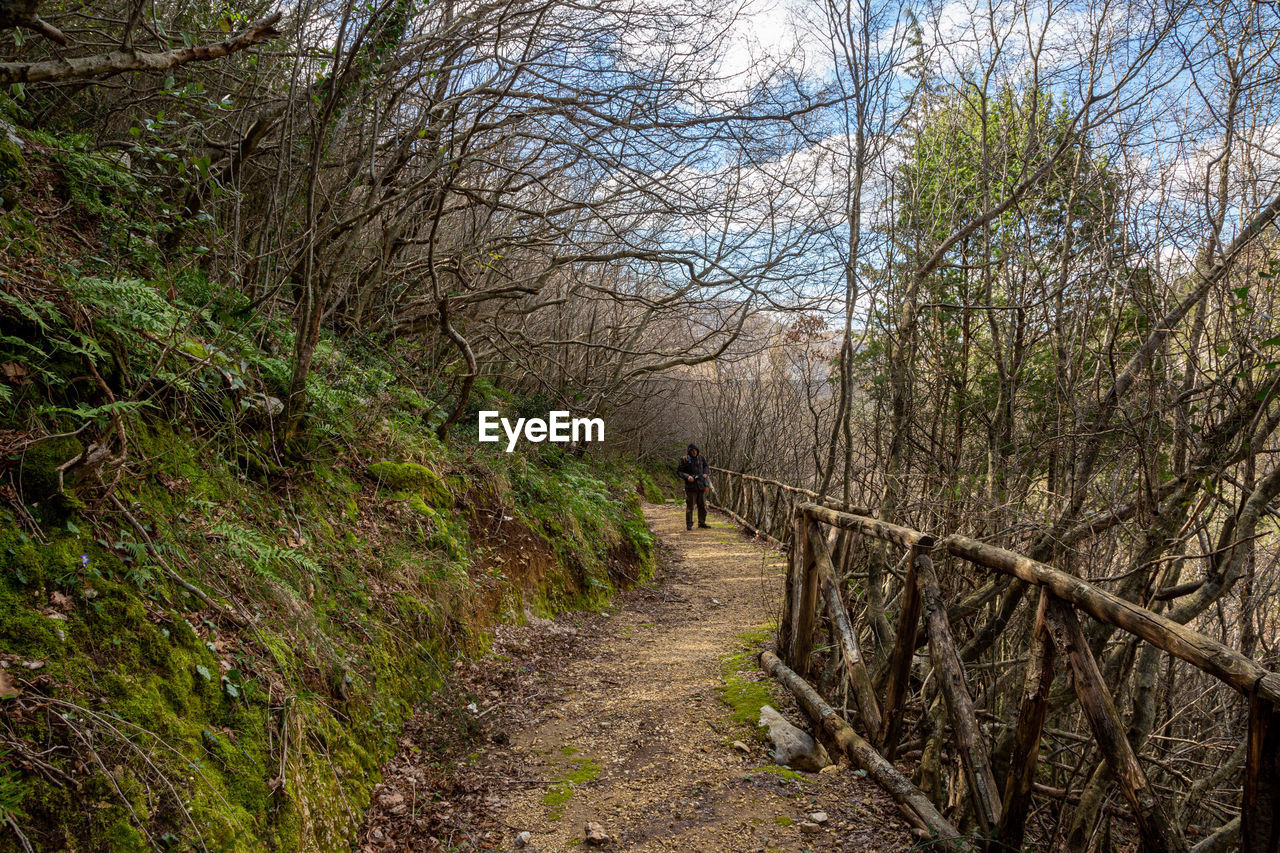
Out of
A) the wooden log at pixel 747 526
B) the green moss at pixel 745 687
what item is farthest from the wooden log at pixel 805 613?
the wooden log at pixel 747 526

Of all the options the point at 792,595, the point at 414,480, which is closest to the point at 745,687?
the point at 792,595

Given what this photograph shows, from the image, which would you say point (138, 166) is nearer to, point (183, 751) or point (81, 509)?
point (81, 509)

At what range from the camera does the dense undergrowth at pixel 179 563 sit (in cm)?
221

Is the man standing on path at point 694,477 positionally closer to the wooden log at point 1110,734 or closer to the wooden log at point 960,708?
the wooden log at point 960,708

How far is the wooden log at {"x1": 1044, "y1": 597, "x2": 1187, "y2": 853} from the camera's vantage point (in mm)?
2359

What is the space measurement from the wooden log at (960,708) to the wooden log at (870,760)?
0.61 ft

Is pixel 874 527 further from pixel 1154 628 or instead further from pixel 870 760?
pixel 1154 628

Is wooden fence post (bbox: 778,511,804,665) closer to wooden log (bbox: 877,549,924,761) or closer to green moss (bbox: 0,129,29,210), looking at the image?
wooden log (bbox: 877,549,924,761)

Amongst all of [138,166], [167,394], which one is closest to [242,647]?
[167,394]

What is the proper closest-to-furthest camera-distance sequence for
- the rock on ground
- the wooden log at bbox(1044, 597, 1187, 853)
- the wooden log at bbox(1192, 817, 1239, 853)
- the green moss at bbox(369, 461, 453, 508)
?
the wooden log at bbox(1044, 597, 1187, 853) → the wooden log at bbox(1192, 817, 1239, 853) → the rock on ground → the green moss at bbox(369, 461, 453, 508)

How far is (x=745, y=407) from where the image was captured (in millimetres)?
23094

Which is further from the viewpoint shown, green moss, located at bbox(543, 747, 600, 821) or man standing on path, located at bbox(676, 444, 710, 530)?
man standing on path, located at bbox(676, 444, 710, 530)

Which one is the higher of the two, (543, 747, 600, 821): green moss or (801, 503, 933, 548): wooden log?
(801, 503, 933, 548): wooden log

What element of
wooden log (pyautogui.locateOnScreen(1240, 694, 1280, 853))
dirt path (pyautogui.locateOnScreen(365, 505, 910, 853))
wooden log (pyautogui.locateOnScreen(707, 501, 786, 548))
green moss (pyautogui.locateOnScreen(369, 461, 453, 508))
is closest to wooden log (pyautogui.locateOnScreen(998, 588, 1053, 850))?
dirt path (pyautogui.locateOnScreen(365, 505, 910, 853))
